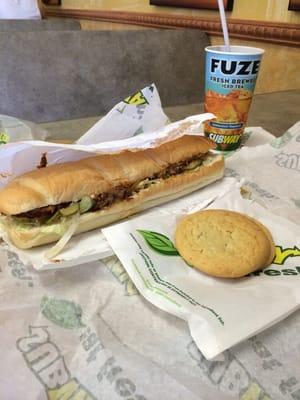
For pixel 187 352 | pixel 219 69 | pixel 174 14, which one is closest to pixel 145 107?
pixel 219 69

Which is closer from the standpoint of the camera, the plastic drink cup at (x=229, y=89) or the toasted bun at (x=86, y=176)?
the toasted bun at (x=86, y=176)

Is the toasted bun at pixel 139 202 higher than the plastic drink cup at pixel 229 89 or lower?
lower

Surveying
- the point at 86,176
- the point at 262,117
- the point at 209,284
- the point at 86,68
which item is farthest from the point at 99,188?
the point at 86,68

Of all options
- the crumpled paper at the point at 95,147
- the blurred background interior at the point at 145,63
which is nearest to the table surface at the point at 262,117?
the blurred background interior at the point at 145,63

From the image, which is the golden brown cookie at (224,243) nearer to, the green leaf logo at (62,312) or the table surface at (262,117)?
the green leaf logo at (62,312)

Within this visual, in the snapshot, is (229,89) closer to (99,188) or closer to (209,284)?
(99,188)
